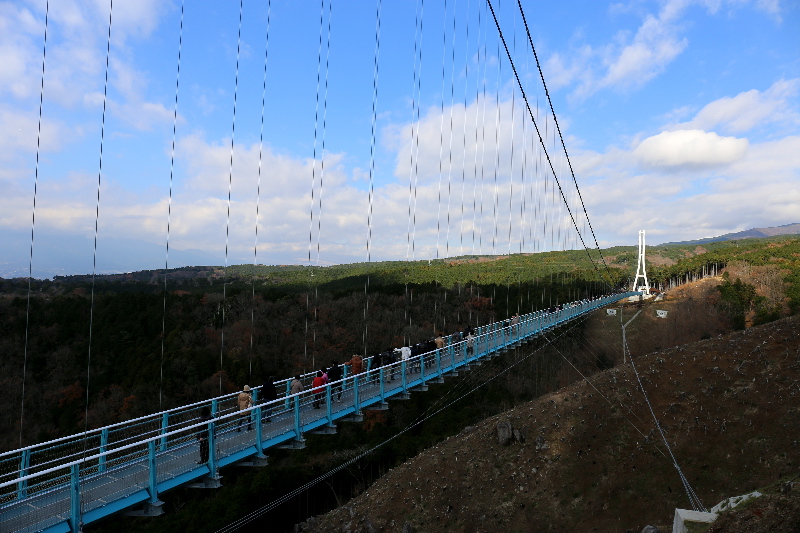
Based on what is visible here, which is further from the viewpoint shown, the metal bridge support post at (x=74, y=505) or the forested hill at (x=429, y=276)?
the forested hill at (x=429, y=276)

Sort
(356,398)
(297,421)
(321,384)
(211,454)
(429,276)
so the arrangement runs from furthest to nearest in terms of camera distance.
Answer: (429,276)
(356,398)
(321,384)
(297,421)
(211,454)

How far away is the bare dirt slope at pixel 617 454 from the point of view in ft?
60.4

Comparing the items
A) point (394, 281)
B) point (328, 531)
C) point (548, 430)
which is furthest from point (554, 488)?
point (394, 281)

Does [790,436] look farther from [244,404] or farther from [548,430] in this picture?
[244,404]

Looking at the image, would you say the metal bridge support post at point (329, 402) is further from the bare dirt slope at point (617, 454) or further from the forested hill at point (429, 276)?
the forested hill at point (429, 276)

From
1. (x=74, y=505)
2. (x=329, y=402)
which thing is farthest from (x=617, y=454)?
(x=74, y=505)

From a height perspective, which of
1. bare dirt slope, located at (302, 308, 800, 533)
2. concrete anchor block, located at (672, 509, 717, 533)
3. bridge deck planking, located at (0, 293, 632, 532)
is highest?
bridge deck planking, located at (0, 293, 632, 532)

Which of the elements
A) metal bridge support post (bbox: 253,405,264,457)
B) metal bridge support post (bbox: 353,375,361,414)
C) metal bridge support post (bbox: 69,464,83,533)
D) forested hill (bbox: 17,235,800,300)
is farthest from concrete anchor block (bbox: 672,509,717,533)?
forested hill (bbox: 17,235,800,300)

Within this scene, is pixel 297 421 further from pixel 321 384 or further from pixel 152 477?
pixel 152 477

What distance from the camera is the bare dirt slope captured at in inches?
725

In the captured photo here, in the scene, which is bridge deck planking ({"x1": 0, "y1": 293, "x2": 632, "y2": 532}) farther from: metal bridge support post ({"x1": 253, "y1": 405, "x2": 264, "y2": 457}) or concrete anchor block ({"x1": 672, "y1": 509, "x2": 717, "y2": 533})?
concrete anchor block ({"x1": 672, "y1": 509, "x2": 717, "y2": 533})

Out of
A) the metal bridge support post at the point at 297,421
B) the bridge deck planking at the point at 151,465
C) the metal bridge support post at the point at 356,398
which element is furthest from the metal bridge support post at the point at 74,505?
the metal bridge support post at the point at 356,398

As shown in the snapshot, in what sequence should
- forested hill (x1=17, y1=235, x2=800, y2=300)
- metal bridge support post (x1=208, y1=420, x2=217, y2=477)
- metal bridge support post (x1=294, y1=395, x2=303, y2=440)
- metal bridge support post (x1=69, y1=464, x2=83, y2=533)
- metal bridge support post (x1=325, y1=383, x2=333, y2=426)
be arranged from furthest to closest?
forested hill (x1=17, y1=235, x2=800, y2=300), metal bridge support post (x1=325, y1=383, x2=333, y2=426), metal bridge support post (x1=294, y1=395, x2=303, y2=440), metal bridge support post (x1=208, y1=420, x2=217, y2=477), metal bridge support post (x1=69, y1=464, x2=83, y2=533)

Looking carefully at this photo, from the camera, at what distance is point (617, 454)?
2100 centimetres
